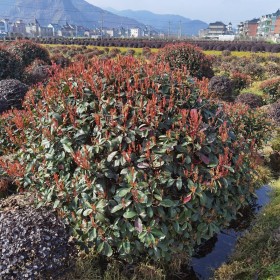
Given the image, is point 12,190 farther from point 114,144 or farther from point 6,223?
point 114,144

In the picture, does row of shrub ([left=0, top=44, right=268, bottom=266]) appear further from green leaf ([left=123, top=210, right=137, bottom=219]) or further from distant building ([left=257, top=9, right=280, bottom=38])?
distant building ([left=257, top=9, right=280, bottom=38])

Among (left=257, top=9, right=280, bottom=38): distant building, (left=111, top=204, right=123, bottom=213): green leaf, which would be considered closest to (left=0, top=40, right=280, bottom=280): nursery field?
(left=111, top=204, right=123, bottom=213): green leaf

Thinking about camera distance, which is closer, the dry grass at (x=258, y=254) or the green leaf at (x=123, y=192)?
the green leaf at (x=123, y=192)

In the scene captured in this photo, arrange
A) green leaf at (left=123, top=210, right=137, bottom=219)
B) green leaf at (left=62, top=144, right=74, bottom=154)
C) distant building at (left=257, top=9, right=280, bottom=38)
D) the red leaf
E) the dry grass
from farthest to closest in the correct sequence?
distant building at (left=257, top=9, right=280, bottom=38) → the dry grass → green leaf at (left=62, top=144, right=74, bottom=154) → the red leaf → green leaf at (left=123, top=210, right=137, bottom=219)

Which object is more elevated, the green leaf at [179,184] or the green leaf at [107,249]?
the green leaf at [179,184]

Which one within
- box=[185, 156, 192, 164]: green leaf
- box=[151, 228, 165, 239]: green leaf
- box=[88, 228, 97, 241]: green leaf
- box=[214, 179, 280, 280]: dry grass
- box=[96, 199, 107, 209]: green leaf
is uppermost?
box=[185, 156, 192, 164]: green leaf

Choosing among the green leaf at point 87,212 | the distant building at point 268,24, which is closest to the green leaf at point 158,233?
the green leaf at point 87,212

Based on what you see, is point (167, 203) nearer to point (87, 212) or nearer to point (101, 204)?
point (101, 204)

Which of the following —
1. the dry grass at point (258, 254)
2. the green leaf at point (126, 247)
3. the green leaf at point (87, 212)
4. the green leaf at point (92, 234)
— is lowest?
the dry grass at point (258, 254)

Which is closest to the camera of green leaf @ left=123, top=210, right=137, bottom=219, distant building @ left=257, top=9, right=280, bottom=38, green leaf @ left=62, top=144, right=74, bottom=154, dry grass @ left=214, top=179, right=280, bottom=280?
green leaf @ left=123, top=210, right=137, bottom=219

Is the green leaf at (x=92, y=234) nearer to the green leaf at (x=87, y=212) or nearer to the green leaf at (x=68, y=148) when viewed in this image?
the green leaf at (x=87, y=212)

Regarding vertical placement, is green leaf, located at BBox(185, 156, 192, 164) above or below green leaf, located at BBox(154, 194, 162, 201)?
above

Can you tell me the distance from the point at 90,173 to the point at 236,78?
12741 millimetres

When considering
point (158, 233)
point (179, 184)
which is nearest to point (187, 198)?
point (179, 184)
